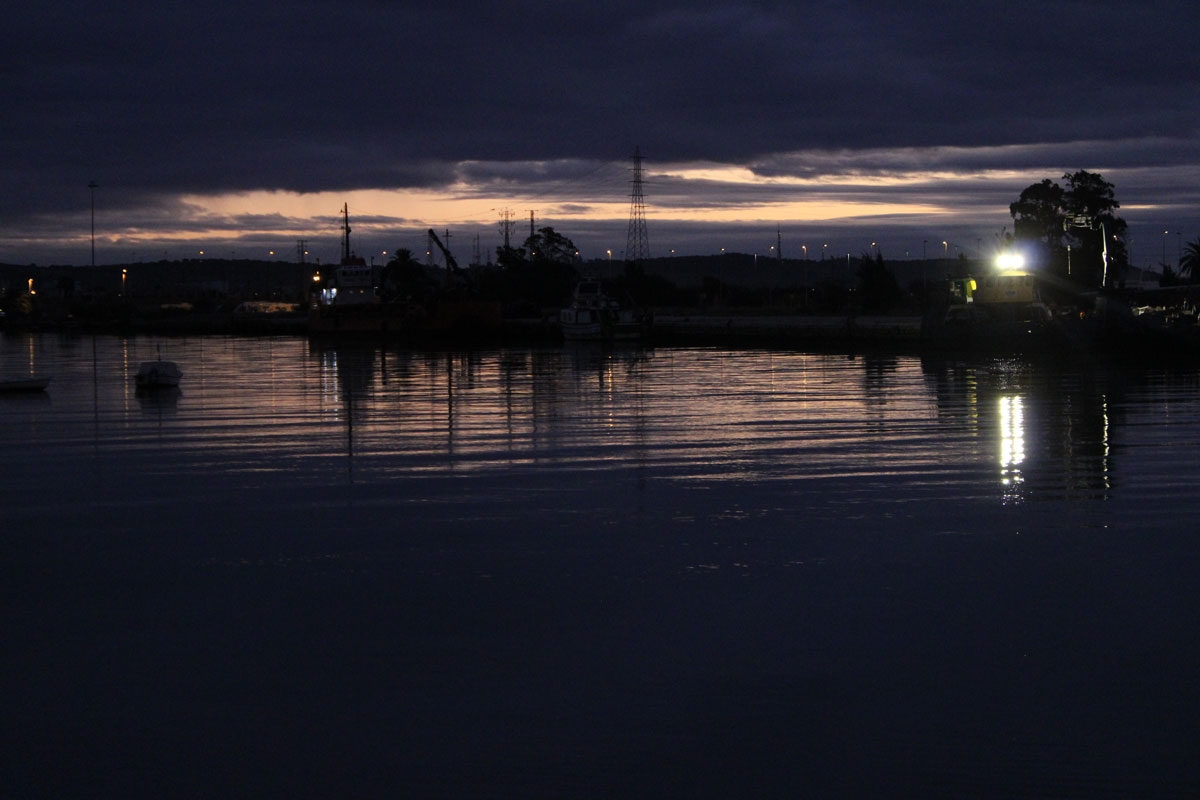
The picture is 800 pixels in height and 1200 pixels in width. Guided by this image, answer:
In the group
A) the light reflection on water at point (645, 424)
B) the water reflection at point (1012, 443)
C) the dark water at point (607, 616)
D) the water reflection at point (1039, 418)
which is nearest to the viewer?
the dark water at point (607, 616)

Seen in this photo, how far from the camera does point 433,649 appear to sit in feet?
29.3

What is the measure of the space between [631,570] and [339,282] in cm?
7863

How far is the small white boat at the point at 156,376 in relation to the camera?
105 feet

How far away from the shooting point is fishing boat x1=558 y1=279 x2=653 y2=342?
2628 inches

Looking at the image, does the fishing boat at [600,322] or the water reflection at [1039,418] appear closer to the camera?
the water reflection at [1039,418]

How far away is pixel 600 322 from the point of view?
67.1 metres

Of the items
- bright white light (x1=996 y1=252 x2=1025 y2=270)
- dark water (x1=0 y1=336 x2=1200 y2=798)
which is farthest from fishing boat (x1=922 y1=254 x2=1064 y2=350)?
dark water (x1=0 y1=336 x2=1200 y2=798)

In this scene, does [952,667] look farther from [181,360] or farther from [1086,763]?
[181,360]

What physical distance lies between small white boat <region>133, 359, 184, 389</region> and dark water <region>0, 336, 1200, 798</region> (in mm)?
12081

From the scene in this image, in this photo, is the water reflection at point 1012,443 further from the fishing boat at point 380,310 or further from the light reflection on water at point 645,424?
the fishing boat at point 380,310

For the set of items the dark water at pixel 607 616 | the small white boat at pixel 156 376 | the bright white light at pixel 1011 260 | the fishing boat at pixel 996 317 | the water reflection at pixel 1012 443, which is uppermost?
the bright white light at pixel 1011 260

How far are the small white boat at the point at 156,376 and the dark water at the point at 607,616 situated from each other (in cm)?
1208

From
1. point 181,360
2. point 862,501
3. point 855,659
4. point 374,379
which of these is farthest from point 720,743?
point 181,360

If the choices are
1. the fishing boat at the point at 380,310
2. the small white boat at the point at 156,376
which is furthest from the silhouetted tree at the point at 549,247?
the small white boat at the point at 156,376
